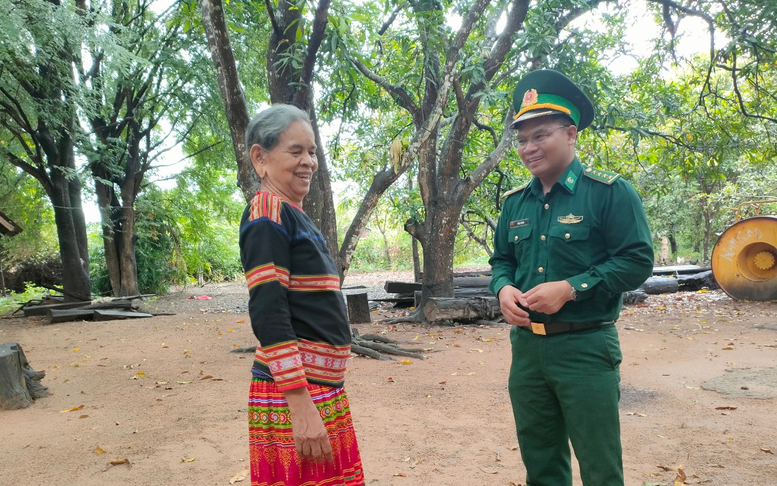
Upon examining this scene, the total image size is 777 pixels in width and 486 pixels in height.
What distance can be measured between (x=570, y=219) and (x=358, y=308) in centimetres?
805

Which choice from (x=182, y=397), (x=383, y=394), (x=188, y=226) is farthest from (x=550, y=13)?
(x=188, y=226)

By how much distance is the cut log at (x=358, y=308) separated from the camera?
10172 millimetres

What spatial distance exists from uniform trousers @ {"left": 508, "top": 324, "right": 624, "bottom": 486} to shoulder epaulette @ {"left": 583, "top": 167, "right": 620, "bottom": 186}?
1.91 ft

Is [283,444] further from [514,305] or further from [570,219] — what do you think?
[570,219]

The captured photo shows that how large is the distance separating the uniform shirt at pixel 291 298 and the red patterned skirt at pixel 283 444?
7cm

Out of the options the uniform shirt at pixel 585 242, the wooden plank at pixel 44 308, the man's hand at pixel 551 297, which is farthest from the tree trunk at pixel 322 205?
the wooden plank at pixel 44 308

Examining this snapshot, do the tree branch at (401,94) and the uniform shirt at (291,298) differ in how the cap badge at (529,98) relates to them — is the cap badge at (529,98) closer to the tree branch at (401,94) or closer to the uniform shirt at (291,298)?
the uniform shirt at (291,298)

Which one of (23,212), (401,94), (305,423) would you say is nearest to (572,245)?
(305,423)

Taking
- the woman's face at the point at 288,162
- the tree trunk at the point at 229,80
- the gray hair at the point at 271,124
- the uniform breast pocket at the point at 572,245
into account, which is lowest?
the uniform breast pocket at the point at 572,245

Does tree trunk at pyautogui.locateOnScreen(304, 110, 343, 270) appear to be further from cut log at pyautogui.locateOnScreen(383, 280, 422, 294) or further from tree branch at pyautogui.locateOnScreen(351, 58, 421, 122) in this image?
cut log at pyautogui.locateOnScreen(383, 280, 422, 294)

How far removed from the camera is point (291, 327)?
6.11ft

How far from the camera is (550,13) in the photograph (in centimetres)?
802

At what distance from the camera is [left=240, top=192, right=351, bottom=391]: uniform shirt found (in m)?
1.83

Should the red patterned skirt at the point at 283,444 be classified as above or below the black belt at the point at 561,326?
below
